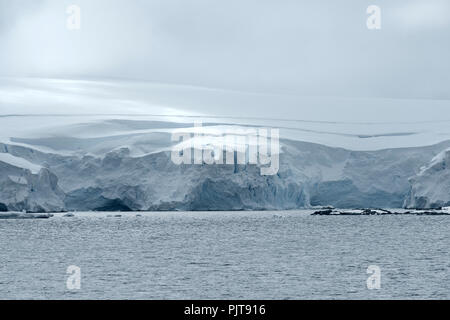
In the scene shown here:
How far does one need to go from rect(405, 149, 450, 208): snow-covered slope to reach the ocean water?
13120 mm

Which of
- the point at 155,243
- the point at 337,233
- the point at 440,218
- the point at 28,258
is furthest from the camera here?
the point at 440,218

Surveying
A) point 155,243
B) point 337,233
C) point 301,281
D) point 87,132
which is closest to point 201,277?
point 301,281

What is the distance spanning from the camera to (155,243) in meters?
44.9

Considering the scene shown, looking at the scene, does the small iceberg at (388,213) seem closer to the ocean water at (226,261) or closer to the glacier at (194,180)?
the glacier at (194,180)

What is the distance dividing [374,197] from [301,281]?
5937cm

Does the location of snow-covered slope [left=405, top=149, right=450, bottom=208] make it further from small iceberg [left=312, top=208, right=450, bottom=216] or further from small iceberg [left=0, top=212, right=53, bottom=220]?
small iceberg [left=0, top=212, right=53, bottom=220]

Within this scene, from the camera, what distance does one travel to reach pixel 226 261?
35.0 metres

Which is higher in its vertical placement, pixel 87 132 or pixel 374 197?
pixel 87 132

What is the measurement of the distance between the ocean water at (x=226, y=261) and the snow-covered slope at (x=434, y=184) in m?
13.1

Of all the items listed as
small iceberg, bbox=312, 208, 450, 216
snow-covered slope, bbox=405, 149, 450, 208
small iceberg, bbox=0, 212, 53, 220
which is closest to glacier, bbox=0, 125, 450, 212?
snow-covered slope, bbox=405, 149, 450, 208

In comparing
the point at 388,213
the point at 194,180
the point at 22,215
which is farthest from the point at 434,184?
the point at 22,215

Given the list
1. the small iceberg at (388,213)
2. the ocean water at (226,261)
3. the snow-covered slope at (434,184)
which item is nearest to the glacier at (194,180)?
the snow-covered slope at (434,184)
